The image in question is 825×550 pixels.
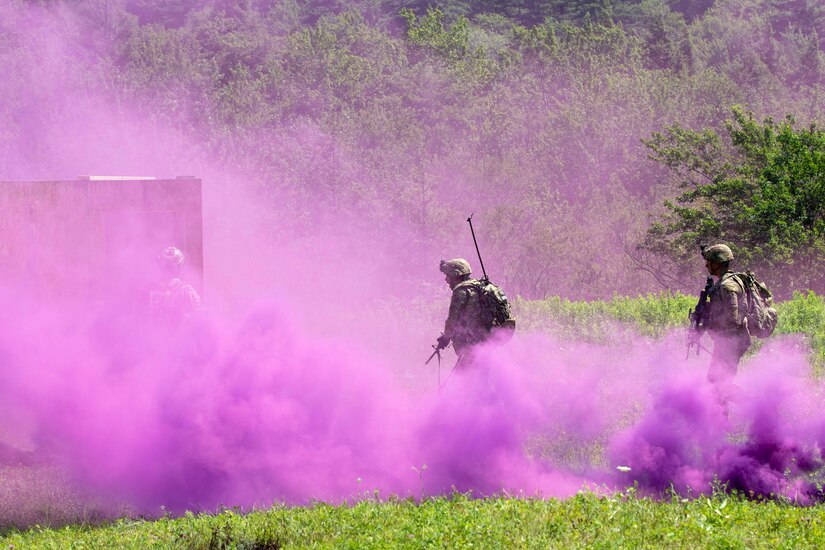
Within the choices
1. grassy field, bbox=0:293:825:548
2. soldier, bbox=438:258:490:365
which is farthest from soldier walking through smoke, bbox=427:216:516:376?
grassy field, bbox=0:293:825:548

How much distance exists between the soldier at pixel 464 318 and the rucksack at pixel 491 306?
1.1 inches

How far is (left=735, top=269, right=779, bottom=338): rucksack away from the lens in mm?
10133

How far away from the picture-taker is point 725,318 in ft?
33.0

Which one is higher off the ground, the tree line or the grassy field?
the tree line

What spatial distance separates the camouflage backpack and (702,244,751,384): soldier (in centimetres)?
189

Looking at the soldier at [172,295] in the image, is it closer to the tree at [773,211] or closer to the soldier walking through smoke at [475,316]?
the soldier walking through smoke at [475,316]

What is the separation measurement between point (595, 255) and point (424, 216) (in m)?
5.15

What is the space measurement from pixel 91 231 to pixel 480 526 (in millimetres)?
7974

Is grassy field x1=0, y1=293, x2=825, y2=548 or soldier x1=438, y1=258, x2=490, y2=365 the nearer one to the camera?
grassy field x1=0, y1=293, x2=825, y2=548

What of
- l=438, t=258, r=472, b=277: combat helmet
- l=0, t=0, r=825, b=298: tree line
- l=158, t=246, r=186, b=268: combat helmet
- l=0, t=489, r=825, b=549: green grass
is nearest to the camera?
l=0, t=489, r=825, b=549: green grass

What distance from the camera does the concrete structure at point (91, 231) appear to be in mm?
13391

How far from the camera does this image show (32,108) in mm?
38781

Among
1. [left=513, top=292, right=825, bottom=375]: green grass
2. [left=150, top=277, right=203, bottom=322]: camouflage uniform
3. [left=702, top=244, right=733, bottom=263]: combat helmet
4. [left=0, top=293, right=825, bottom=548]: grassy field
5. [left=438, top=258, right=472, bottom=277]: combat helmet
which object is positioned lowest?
[left=0, top=293, right=825, bottom=548]: grassy field

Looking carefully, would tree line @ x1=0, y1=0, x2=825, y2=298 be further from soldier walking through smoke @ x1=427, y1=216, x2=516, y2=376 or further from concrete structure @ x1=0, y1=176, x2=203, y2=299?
concrete structure @ x1=0, y1=176, x2=203, y2=299
